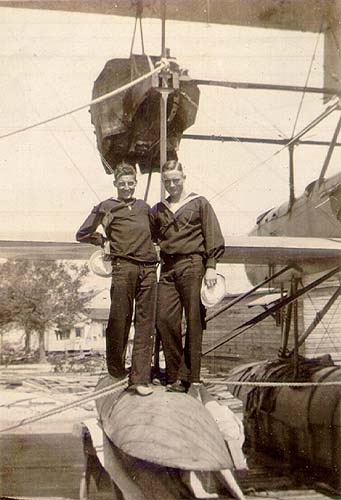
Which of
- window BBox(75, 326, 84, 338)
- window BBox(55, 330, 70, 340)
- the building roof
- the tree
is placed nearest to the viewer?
the tree

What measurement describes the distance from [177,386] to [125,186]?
59.0 inches

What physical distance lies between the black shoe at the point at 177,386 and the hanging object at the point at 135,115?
3075mm

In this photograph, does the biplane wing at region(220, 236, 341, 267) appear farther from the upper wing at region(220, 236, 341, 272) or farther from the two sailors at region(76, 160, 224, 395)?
the two sailors at region(76, 160, 224, 395)

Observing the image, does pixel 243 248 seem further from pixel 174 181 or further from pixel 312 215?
pixel 312 215

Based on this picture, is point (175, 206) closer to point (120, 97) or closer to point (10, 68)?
point (120, 97)

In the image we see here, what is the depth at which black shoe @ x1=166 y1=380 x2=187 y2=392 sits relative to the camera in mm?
4062

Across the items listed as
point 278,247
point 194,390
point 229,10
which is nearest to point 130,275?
point 194,390

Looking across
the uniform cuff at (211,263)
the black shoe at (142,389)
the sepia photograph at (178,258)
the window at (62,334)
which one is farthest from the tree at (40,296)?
the uniform cuff at (211,263)

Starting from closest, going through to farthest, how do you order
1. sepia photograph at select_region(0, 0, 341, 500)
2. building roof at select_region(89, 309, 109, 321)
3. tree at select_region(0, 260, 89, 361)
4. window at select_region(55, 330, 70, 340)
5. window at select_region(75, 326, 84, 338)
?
sepia photograph at select_region(0, 0, 341, 500) < tree at select_region(0, 260, 89, 361) < window at select_region(55, 330, 70, 340) < building roof at select_region(89, 309, 109, 321) < window at select_region(75, 326, 84, 338)

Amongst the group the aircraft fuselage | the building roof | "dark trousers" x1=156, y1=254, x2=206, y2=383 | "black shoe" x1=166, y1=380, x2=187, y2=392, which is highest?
the aircraft fuselage

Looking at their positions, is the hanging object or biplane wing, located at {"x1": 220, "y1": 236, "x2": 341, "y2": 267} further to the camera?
the hanging object

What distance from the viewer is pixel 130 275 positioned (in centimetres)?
416

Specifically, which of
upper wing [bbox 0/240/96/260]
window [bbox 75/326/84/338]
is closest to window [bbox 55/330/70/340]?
window [bbox 75/326/84/338]

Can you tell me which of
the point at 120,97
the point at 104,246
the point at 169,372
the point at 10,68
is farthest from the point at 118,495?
the point at 10,68
